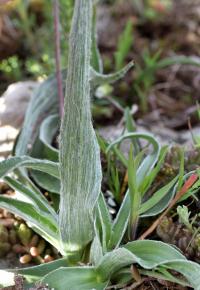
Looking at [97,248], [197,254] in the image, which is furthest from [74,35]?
[197,254]

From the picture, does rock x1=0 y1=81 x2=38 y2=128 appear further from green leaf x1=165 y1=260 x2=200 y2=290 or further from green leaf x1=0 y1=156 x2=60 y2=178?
green leaf x1=165 y1=260 x2=200 y2=290

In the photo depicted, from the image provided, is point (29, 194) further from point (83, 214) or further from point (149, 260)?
point (149, 260)

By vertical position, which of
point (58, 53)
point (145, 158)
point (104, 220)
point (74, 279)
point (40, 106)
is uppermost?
point (58, 53)

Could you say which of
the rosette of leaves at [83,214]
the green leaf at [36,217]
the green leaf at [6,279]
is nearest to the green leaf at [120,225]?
the rosette of leaves at [83,214]

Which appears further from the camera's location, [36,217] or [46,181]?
[46,181]

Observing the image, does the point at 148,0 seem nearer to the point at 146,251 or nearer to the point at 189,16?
the point at 189,16

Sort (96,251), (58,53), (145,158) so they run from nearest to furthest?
(96,251) → (145,158) → (58,53)

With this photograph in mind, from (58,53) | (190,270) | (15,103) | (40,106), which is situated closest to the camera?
(190,270)

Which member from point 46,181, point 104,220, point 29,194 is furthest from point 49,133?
point 104,220
